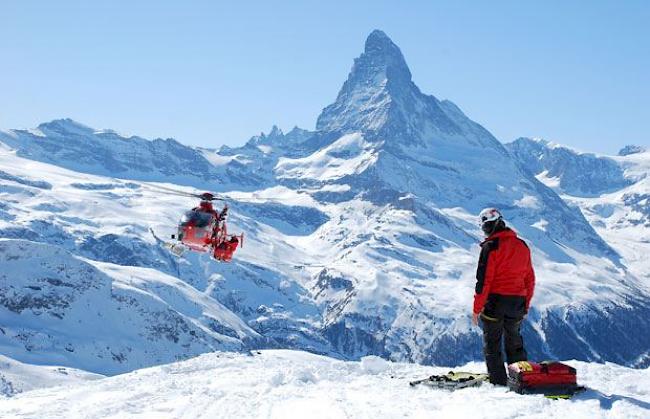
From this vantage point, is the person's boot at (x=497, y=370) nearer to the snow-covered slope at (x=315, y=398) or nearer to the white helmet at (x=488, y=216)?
the snow-covered slope at (x=315, y=398)

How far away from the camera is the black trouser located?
14406mm

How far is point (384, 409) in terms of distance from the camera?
45.5 feet

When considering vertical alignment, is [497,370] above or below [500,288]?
below

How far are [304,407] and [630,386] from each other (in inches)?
255

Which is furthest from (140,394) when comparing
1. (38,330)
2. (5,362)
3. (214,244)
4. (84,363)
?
(38,330)

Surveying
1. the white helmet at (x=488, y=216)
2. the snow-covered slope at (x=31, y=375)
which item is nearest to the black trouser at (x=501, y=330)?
the white helmet at (x=488, y=216)

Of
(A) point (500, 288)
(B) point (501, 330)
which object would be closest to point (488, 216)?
(A) point (500, 288)

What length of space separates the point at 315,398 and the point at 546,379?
520 cm

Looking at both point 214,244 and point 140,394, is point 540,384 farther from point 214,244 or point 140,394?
point 214,244

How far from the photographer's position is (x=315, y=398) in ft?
52.7

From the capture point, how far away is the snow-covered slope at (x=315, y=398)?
12.4 meters

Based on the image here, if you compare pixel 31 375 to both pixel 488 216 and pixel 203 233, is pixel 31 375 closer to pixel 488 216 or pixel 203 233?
pixel 203 233

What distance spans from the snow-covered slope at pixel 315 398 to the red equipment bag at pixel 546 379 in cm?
30

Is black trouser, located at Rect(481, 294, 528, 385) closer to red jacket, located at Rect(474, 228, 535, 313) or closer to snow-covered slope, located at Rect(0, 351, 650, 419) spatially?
red jacket, located at Rect(474, 228, 535, 313)
